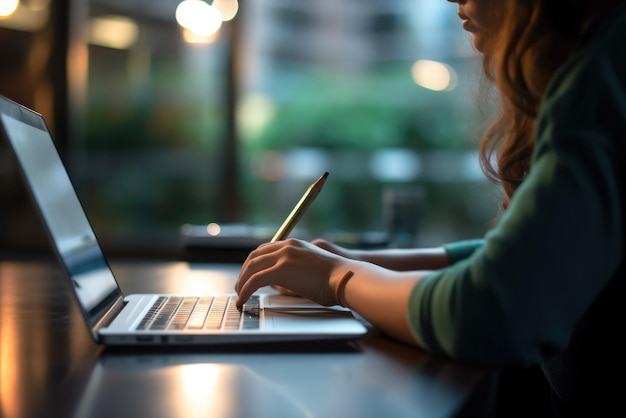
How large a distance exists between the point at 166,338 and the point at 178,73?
233 centimetres

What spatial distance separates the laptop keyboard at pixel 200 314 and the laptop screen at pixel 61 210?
0.06m

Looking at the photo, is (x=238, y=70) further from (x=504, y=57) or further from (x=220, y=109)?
(x=504, y=57)

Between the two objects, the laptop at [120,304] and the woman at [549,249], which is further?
the laptop at [120,304]

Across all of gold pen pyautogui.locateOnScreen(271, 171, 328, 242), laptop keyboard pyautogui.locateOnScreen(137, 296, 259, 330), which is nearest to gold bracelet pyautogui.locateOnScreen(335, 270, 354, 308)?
laptop keyboard pyautogui.locateOnScreen(137, 296, 259, 330)

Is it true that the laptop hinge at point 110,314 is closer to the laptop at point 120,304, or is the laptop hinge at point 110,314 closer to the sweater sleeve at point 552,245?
the laptop at point 120,304

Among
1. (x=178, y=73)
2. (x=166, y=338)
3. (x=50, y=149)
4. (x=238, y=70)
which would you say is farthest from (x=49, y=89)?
(x=166, y=338)

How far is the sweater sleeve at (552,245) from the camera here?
1.90ft

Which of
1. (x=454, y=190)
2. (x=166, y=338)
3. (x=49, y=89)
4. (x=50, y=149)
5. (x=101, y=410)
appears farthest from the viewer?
(x=454, y=190)

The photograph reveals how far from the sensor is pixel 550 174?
1.94ft

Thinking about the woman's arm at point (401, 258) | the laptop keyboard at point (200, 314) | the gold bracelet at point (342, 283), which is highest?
the gold bracelet at point (342, 283)

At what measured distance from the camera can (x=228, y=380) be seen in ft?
1.93

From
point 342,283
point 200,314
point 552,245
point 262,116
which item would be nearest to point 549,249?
point 552,245

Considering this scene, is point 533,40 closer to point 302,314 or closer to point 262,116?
point 302,314

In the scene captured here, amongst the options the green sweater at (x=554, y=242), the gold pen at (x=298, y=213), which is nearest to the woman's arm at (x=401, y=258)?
the gold pen at (x=298, y=213)
